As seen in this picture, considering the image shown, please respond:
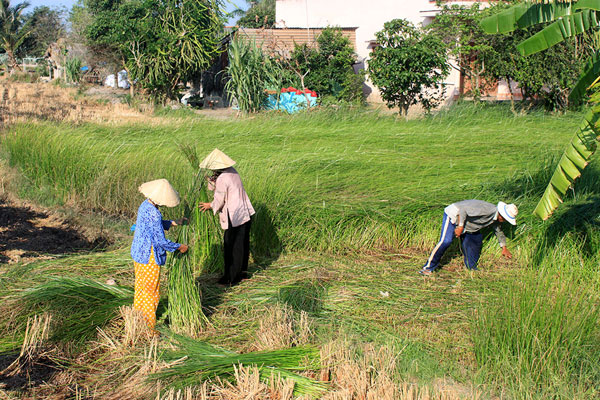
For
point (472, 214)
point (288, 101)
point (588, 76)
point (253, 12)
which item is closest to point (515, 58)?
point (288, 101)

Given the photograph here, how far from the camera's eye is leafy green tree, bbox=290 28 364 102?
57.9ft

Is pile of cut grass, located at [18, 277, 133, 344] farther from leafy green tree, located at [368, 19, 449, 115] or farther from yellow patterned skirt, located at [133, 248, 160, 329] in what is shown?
leafy green tree, located at [368, 19, 449, 115]

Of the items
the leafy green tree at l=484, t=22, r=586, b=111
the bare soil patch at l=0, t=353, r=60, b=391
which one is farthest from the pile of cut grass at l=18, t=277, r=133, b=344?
the leafy green tree at l=484, t=22, r=586, b=111

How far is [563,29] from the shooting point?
4582mm

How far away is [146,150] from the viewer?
812cm

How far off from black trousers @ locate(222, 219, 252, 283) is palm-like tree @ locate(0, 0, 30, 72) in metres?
33.3

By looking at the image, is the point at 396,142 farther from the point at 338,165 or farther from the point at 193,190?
the point at 193,190

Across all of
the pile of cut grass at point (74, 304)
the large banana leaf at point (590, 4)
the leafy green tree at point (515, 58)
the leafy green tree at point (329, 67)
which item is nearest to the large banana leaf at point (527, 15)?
the large banana leaf at point (590, 4)

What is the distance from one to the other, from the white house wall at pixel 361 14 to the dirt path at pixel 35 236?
15.5 meters

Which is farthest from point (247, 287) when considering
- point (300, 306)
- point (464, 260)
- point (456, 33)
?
point (456, 33)

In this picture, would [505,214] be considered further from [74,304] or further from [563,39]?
[74,304]

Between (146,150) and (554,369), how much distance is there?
6.10 m

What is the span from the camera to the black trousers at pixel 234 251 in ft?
17.1

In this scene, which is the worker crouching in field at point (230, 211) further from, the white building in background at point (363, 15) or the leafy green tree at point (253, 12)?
the leafy green tree at point (253, 12)
